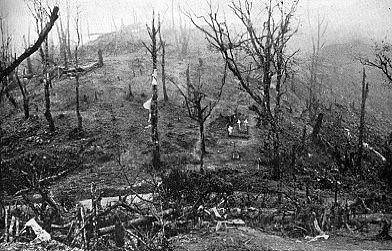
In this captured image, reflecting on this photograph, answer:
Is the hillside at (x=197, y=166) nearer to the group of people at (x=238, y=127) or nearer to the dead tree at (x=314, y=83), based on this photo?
the group of people at (x=238, y=127)

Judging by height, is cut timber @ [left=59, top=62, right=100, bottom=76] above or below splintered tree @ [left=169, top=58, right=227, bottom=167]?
above

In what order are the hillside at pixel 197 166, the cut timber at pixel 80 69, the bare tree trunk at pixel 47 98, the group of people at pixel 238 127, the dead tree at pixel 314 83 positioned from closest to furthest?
the hillside at pixel 197 166 → the bare tree trunk at pixel 47 98 → the group of people at pixel 238 127 → the dead tree at pixel 314 83 → the cut timber at pixel 80 69

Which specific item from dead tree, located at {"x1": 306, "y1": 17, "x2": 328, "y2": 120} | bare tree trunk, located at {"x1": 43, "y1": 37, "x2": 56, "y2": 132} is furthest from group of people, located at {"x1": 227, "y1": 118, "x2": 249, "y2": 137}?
bare tree trunk, located at {"x1": 43, "y1": 37, "x2": 56, "y2": 132}

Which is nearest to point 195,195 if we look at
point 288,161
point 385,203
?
point 385,203

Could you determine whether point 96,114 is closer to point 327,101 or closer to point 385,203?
point 385,203

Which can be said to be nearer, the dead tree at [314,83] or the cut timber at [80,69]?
the dead tree at [314,83]

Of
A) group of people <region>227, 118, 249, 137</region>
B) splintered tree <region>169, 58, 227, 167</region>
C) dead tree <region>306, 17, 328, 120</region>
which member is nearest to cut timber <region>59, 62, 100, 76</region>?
splintered tree <region>169, 58, 227, 167</region>

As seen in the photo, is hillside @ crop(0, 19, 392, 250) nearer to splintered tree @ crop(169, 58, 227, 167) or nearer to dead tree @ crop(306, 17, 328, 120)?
splintered tree @ crop(169, 58, 227, 167)

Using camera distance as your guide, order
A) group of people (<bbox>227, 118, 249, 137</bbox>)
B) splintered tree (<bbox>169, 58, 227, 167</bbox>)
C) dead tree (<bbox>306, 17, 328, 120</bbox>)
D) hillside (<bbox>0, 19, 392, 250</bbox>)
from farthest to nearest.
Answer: dead tree (<bbox>306, 17, 328, 120</bbox>), group of people (<bbox>227, 118, 249, 137</bbox>), splintered tree (<bbox>169, 58, 227, 167</bbox>), hillside (<bbox>0, 19, 392, 250</bbox>)

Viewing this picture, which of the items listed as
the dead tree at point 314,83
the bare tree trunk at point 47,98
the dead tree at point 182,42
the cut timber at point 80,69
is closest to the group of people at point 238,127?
the dead tree at point 314,83

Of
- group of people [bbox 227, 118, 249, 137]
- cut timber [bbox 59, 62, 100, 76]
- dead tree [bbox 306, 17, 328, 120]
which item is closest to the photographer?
group of people [bbox 227, 118, 249, 137]

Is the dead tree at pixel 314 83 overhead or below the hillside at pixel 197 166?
overhead

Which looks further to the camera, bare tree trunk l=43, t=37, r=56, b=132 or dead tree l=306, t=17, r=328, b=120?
dead tree l=306, t=17, r=328, b=120

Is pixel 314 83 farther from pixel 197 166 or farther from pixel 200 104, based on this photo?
pixel 197 166
